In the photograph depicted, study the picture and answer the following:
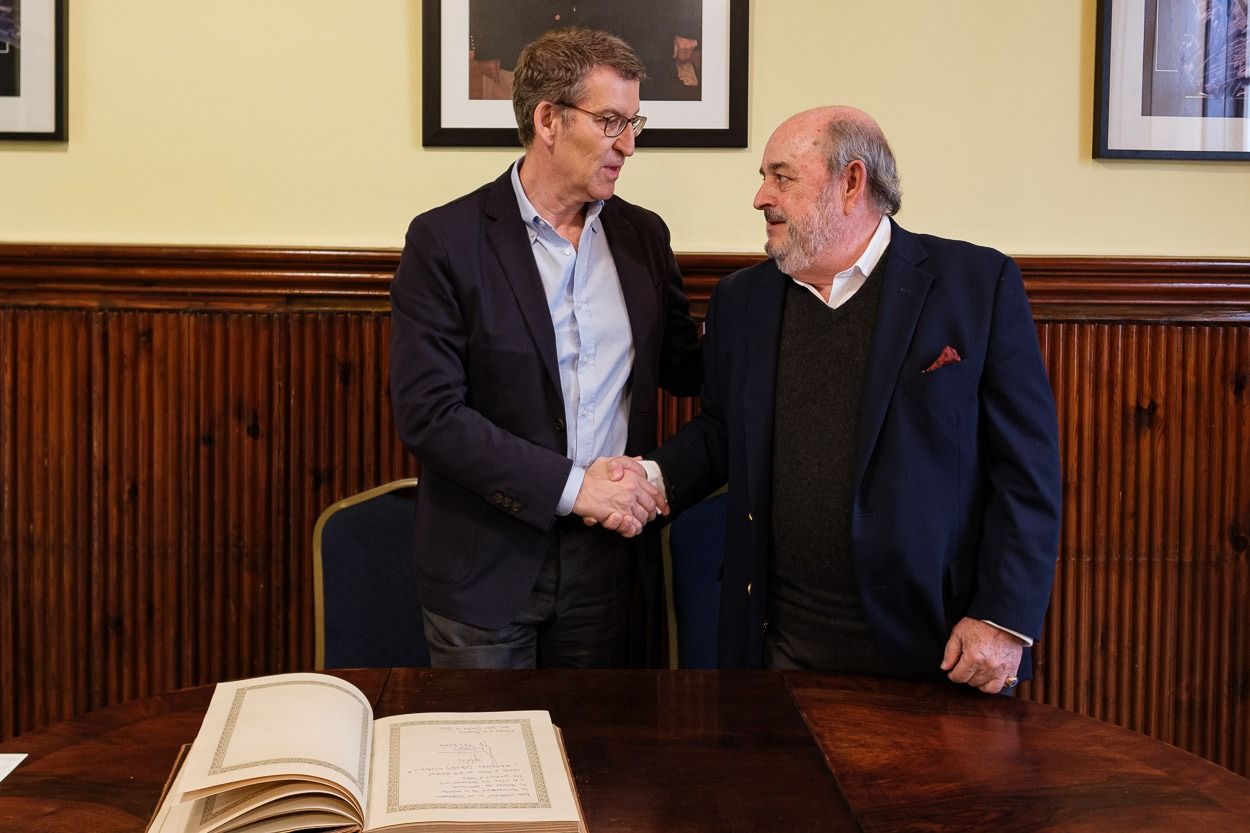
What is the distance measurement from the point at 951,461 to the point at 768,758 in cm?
76

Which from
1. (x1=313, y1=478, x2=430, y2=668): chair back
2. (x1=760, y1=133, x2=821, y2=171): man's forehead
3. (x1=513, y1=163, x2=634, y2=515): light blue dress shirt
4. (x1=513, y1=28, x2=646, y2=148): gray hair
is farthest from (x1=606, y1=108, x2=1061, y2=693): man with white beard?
(x1=313, y1=478, x2=430, y2=668): chair back

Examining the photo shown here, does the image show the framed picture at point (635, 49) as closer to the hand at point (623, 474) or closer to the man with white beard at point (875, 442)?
the man with white beard at point (875, 442)

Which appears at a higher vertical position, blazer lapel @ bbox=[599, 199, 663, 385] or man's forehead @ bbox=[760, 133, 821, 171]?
man's forehead @ bbox=[760, 133, 821, 171]

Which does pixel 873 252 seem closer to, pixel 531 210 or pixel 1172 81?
pixel 531 210

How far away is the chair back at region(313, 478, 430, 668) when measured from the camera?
254 cm

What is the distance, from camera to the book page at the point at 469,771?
1270 mm

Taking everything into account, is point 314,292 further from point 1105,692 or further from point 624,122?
point 1105,692

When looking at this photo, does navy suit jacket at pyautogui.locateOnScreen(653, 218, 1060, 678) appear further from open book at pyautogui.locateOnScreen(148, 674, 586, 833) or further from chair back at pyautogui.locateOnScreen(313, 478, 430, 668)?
chair back at pyautogui.locateOnScreen(313, 478, 430, 668)

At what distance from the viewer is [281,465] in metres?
2.91

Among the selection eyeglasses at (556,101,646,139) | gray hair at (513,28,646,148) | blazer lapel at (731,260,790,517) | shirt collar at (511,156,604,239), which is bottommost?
blazer lapel at (731,260,790,517)

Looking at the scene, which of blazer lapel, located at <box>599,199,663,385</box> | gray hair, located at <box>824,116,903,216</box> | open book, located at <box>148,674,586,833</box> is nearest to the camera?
open book, located at <box>148,674,586,833</box>

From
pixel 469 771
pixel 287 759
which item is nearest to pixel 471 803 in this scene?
pixel 469 771

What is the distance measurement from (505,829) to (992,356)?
48.0 inches

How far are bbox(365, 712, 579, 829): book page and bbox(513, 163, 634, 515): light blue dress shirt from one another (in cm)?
81
